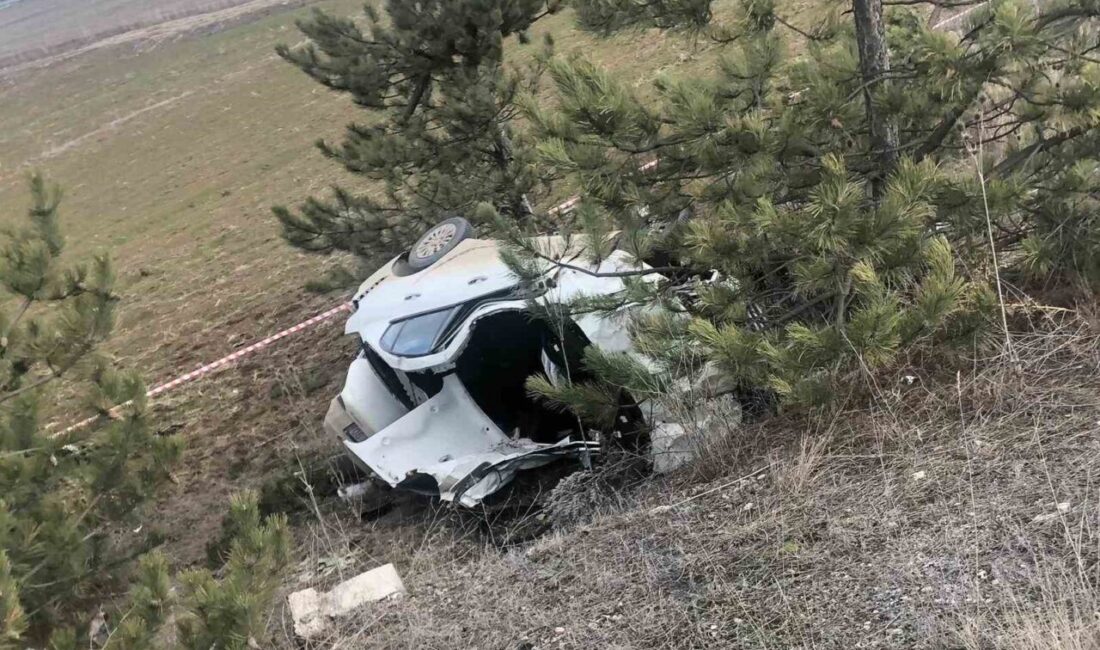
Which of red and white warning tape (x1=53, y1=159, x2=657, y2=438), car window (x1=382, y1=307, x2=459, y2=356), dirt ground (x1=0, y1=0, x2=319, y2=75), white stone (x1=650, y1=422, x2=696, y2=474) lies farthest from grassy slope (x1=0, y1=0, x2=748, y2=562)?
dirt ground (x1=0, y1=0, x2=319, y2=75)

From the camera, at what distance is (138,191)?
70.9 ft

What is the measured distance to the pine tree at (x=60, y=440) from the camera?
4.09 meters

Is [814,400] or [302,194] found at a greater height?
[814,400]

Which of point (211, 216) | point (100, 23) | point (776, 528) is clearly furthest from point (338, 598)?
point (100, 23)

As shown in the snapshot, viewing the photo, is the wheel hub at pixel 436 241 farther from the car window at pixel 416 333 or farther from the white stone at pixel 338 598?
the white stone at pixel 338 598

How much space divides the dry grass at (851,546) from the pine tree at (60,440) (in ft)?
4.29

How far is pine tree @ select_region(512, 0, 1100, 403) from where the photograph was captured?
374cm

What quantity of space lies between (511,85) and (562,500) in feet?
13.9

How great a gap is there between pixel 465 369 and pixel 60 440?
2.11m

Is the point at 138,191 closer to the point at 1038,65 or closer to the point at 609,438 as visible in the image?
the point at 609,438

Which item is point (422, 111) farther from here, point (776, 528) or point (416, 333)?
point (776, 528)

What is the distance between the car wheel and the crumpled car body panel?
0.39 feet

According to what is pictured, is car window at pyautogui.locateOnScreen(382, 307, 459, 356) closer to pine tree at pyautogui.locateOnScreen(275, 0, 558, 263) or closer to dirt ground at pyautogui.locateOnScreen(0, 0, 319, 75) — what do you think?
pine tree at pyautogui.locateOnScreen(275, 0, 558, 263)

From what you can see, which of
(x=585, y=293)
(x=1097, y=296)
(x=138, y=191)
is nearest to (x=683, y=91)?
(x=585, y=293)
